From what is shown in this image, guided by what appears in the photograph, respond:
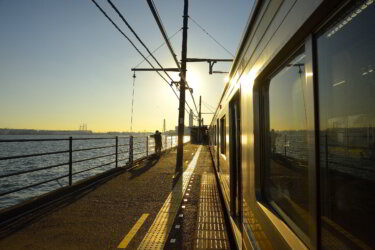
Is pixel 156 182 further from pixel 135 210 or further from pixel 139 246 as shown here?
pixel 139 246

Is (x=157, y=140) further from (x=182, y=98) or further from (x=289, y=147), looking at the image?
(x=289, y=147)

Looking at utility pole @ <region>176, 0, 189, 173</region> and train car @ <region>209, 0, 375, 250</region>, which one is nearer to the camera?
train car @ <region>209, 0, 375, 250</region>

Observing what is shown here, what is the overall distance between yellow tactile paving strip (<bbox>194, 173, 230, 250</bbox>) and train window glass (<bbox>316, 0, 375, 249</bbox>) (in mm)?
2913

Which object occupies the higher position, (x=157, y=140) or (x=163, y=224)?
(x=157, y=140)

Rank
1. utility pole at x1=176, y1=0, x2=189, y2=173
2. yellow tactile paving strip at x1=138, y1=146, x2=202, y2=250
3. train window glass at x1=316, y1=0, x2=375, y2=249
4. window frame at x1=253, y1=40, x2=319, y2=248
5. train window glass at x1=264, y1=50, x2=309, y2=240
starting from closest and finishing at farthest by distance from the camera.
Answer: train window glass at x1=316, y1=0, x2=375, y2=249, window frame at x1=253, y1=40, x2=319, y2=248, train window glass at x1=264, y1=50, x2=309, y2=240, yellow tactile paving strip at x1=138, y1=146, x2=202, y2=250, utility pole at x1=176, y1=0, x2=189, y2=173

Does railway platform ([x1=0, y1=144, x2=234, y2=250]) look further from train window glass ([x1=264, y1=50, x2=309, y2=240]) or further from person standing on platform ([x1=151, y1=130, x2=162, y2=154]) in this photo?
person standing on platform ([x1=151, y1=130, x2=162, y2=154])

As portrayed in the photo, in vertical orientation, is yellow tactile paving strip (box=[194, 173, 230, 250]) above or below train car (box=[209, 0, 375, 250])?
below

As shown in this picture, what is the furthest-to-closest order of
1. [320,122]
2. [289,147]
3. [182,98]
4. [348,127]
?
[182,98] < [289,147] < [320,122] < [348,127]

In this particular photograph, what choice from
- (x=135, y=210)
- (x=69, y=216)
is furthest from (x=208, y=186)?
(x=69, y=216)

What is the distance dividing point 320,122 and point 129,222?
4202 millimetres

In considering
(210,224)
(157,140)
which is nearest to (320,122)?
(210,224)

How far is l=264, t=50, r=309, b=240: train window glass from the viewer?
149 cm

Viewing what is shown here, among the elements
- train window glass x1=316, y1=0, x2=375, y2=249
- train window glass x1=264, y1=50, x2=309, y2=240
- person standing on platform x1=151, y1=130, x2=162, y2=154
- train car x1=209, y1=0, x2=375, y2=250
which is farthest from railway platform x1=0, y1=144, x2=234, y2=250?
person standing on platform x1=151, y1=130, x2=162, y2=154

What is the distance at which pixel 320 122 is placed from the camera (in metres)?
1.23
